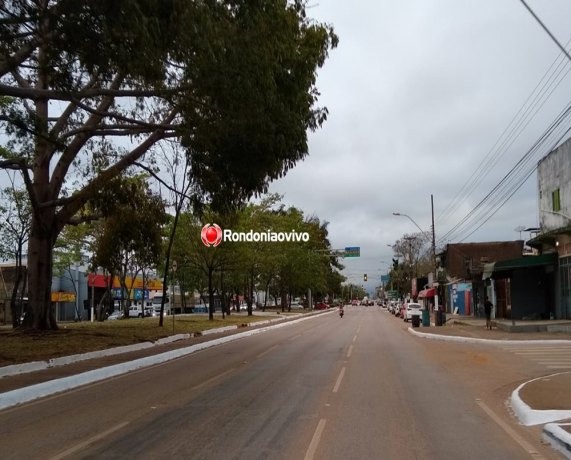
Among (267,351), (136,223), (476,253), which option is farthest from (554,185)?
(476,253)

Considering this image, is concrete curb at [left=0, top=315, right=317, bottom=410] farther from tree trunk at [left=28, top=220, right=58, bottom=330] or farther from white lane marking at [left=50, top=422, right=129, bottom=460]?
tree trunk at [left=28, top=220, right=58, bottom=330]

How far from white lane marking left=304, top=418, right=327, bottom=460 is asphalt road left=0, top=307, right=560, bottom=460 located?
13 mm

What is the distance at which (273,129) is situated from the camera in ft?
50.3

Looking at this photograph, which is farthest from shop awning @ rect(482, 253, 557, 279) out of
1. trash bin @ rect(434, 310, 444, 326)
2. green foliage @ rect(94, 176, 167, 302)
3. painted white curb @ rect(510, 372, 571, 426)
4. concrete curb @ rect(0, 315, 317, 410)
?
painted white curb @ rect(510, 372, 571, 426)

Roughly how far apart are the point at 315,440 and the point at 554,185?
96.2 ft

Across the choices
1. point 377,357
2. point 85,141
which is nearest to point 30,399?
point 377,357

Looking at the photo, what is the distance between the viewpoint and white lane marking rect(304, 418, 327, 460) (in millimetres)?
7389

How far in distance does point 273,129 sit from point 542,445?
9550 millimetres

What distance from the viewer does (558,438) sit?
25.5ft

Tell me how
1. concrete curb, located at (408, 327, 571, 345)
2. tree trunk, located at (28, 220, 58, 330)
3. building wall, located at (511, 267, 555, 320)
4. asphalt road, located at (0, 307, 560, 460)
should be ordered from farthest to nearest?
building wall, located at (511, 267, 555, 320) < tree trunk, located at (28, 220, 58, 330) < concrete curb, located at (408, 327, 571, 345) < asphalt road, located at (0, 307, 560, 460)

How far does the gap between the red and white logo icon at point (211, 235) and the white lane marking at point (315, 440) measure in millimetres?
32899

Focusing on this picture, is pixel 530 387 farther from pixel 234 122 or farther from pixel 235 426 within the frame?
pixel 234 122

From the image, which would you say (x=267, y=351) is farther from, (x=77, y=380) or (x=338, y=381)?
(x=77, y=380)

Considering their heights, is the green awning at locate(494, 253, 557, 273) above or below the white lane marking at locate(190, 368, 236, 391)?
above
